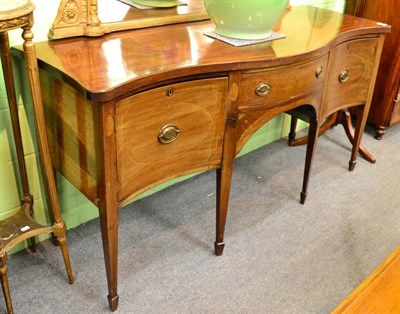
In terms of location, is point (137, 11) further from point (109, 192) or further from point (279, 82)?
point (109, 192)

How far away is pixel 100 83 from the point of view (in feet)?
3.63

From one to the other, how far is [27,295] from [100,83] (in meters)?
0.80

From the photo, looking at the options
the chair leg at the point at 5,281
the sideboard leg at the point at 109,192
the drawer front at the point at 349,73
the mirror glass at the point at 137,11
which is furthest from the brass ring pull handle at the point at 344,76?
the chair leg at the point at 5,281

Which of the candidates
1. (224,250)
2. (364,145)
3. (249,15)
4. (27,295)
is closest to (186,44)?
(249,15)

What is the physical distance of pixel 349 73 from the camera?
189cm

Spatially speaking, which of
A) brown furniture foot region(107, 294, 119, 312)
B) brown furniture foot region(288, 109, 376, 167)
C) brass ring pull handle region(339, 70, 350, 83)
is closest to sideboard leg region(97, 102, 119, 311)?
brown furniture foot region(107, 294, 119, 312)

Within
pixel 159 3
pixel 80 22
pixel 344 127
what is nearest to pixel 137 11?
pixel 159 3

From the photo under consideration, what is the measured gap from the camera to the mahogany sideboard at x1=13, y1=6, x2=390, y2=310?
1.17m

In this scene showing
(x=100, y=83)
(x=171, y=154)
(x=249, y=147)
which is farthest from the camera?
(x=249, y=147)

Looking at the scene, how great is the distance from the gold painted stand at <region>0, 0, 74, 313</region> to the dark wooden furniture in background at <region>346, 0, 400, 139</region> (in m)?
1.91

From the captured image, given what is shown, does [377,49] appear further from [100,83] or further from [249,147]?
[100,83]

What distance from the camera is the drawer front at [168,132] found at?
1200 millimetres

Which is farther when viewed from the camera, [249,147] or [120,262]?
[249,147]

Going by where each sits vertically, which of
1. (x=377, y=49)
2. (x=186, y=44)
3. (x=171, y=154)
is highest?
(x=186, y=44)
